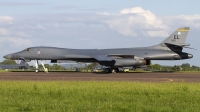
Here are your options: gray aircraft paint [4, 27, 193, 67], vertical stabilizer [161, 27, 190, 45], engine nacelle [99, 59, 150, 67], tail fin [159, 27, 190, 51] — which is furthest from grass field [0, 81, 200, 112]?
vertical stabilizer [161, 27, 190, 45]

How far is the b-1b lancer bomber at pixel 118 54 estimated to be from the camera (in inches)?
1682

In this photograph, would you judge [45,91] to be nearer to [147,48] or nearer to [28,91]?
[28,91]

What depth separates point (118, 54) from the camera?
147 feet

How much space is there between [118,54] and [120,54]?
0.26 meters

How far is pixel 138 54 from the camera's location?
44.2 metres

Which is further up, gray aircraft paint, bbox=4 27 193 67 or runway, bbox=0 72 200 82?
gray aircraft paint, bbox=4 27 193 67

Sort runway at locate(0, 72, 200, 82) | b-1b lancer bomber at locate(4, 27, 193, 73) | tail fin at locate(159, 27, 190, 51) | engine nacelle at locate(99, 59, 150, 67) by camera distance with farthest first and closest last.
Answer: tail fin at locate(159, 27, 190, 51) → b-1b lancer bomber at locate(4, 27, 193, 73) → engine nacelle at locate(99, 59, 150, 67) → runway at locate(0, 72, 200, 82)

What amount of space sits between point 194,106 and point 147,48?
34.4 m

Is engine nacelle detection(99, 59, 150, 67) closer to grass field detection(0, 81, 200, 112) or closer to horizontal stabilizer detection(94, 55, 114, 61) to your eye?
horizontal stabilizer detection(94, 55, 114, 61)

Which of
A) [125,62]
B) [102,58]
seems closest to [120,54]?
[125,62]

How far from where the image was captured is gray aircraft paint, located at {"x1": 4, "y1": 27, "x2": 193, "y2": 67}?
42.8 metres

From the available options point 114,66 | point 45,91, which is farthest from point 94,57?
point 45,91

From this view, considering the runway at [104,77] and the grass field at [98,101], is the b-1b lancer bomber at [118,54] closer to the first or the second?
the runway at [104,77]

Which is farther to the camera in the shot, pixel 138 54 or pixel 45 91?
pixel 138 54
